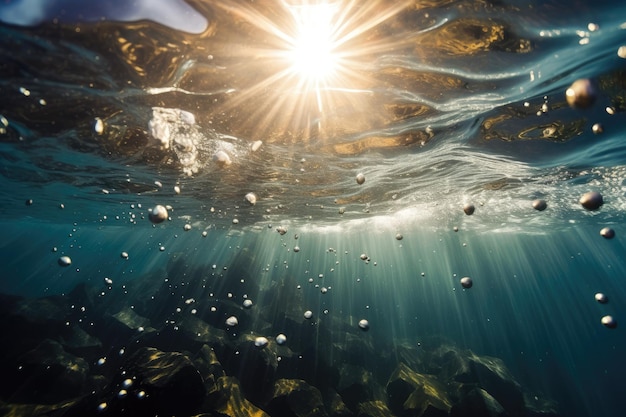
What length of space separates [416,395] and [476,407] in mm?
2564

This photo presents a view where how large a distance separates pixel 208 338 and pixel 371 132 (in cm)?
1379

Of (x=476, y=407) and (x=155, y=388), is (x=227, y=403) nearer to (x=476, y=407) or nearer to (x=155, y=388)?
(x=155, y=388)

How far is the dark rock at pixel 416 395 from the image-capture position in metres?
14.0

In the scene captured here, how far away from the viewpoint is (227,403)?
1121 centimetres

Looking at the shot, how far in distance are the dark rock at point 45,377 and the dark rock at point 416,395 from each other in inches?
606

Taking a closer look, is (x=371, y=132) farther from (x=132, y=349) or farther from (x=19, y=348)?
(x=19, y=348)

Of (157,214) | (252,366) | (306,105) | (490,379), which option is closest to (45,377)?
(252,366)

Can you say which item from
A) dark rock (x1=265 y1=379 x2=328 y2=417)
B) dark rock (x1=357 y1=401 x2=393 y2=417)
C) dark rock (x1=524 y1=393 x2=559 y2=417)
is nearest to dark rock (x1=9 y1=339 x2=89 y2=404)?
dark rock (x1=265 y1=379 x2=328 y2=417)

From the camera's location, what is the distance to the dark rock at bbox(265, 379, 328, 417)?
41.2ft

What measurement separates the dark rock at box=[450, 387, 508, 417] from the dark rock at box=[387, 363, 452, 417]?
0.42 metres

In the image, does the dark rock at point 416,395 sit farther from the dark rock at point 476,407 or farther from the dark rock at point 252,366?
the dark rock at point 252,366

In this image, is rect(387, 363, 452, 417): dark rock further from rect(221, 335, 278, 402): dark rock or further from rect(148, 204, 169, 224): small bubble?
rect(148, 204, 169, 224): small bubble

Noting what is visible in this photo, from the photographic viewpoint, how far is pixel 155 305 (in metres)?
25.9

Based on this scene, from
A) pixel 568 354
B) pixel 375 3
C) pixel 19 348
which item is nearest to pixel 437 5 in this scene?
pixel 375 3
